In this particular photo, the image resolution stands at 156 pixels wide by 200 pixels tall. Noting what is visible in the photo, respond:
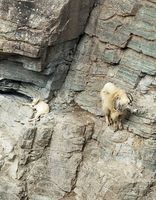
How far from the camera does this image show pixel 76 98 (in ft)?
30.6

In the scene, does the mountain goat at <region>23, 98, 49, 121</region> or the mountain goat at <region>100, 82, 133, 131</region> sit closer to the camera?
the mountain goat at <region>100, 82, 133, 131</region>

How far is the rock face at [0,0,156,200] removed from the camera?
27.6 feet

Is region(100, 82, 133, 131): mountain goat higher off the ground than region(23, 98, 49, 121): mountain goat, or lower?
higher

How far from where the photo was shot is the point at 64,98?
942 cm

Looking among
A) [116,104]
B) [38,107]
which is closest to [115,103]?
[116,104]

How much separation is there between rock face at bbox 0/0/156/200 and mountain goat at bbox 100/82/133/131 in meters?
0.16

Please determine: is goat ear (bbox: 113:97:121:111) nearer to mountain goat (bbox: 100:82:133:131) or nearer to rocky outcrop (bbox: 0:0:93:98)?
mountain goat (bbox: 100:82:133:131)

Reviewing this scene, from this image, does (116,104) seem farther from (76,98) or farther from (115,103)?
(76,98)

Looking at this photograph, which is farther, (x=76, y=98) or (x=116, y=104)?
(x=76, y=98)

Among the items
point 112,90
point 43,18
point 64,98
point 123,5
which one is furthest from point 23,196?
point 123,5

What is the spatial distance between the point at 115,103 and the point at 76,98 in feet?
3.40

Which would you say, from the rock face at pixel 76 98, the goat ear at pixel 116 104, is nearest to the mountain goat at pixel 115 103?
the goat ear at pixel 116 104

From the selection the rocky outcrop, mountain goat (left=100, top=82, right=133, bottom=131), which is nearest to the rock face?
the rocky outcrop

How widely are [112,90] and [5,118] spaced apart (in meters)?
2.19
